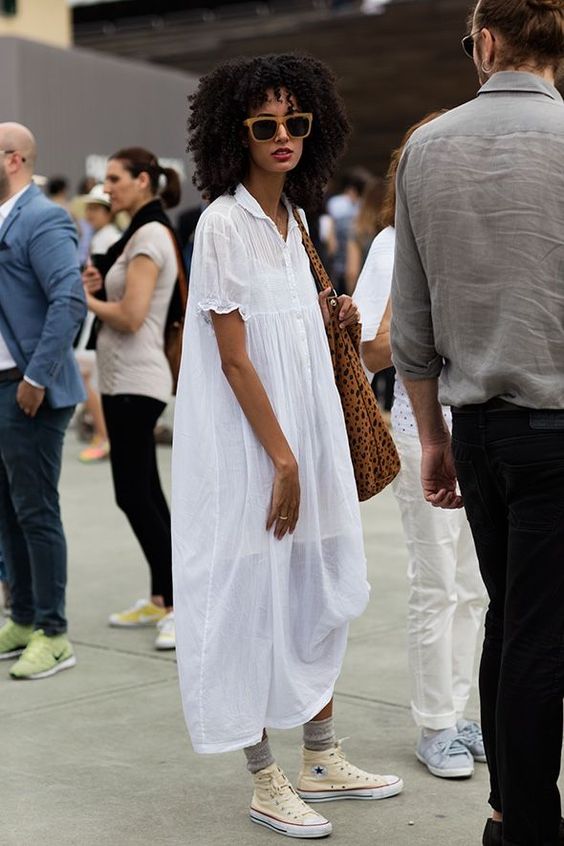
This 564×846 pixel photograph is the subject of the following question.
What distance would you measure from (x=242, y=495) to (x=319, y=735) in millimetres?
808

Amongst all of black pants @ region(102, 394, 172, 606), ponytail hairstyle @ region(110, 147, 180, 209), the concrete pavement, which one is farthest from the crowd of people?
ponytail hairstyle @ region(110, 147, 180, 209)

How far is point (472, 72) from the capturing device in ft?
76.0

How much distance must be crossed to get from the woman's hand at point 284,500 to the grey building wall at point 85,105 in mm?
12305

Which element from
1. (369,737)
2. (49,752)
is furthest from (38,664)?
(369,737)

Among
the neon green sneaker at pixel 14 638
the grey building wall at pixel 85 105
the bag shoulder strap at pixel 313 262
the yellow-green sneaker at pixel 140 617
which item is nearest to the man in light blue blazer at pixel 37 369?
the neon green sneaker at pixel 14 638

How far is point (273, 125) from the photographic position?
374cm

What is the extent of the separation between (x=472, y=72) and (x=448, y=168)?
21094 millimetres

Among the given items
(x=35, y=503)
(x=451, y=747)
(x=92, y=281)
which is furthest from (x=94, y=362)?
(x=451, y=747)

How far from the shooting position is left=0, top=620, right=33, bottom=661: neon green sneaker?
224 inches

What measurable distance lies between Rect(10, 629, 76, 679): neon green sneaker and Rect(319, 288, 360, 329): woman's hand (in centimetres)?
216

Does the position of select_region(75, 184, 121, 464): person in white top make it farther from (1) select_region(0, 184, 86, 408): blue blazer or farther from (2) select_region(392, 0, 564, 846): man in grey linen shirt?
(2) select_region(392, 0, 564, 846): man in grey linen shirt

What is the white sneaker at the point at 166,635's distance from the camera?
574cm

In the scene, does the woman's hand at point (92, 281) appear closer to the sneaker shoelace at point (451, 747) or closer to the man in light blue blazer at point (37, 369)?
the man in light blue blazer at point (37, 369)

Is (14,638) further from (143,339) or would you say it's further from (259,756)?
(259,756)
